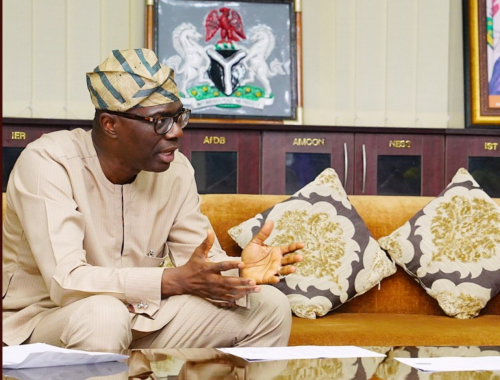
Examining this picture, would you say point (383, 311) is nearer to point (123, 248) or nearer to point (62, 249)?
point (123, 248)

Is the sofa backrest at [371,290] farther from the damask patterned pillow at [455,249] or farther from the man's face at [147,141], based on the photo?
the man's face at [147,141]

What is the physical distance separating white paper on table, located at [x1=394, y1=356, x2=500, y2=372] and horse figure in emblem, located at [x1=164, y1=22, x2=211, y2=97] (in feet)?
12.1

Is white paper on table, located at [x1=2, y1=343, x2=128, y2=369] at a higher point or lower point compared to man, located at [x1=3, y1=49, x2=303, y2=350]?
lower

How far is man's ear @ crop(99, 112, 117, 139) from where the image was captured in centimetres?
A: 193

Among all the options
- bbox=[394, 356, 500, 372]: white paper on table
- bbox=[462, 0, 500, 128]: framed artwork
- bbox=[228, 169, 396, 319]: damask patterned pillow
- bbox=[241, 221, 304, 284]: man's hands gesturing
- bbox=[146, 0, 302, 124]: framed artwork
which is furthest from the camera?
bbox=[462, 0, 500, 128]: framed artwork

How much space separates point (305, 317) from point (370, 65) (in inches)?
121

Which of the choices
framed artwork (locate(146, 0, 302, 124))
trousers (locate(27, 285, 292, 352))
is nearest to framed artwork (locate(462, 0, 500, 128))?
framed artwork (locate(146, 0, 302, 124))

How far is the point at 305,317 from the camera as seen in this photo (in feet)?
7.64

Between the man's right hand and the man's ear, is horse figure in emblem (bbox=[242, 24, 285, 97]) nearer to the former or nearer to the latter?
the man's ear

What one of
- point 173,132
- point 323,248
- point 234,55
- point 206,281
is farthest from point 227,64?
point 206,281

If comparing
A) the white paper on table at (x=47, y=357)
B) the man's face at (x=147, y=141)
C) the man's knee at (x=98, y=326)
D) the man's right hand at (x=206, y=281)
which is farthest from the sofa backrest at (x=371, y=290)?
the white paper on table at (x=47, y=357)

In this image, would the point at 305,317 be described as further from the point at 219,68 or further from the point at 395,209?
the point at 219,68

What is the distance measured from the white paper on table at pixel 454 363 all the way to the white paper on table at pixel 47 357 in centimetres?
51

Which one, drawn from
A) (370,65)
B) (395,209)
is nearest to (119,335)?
(395,209)
